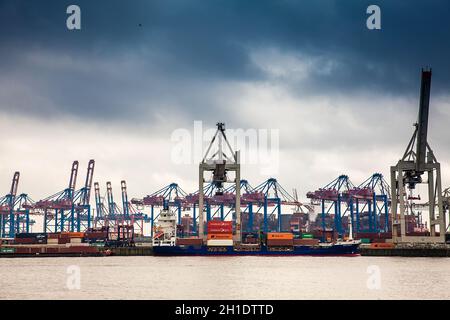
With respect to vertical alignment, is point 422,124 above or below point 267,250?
above

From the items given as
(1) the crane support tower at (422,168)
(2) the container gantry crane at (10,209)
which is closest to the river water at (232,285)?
(1) the crane support tower at (422,168)

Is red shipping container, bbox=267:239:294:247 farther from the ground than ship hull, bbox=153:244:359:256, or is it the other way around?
red shipping container, bbox=267:239:294:247

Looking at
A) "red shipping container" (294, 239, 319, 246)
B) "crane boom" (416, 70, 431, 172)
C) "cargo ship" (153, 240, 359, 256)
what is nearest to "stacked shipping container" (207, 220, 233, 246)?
"cargo ship" (153, 240, 359, 256)

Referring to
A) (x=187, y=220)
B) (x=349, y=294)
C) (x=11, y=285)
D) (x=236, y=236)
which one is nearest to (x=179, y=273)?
(x=11, y=285)

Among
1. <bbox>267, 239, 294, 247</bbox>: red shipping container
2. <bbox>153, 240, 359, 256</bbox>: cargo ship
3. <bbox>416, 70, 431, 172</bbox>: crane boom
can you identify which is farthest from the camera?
<bbox>267, 239, 294, 247</bbox>: red shipping container

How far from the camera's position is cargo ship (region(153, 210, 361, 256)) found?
107938 millimetres

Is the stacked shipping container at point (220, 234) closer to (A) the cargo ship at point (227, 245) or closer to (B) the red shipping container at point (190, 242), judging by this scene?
(A) the cargo ship at point (227, 245)

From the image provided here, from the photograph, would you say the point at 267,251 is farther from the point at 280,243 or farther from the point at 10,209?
the point at 10,209

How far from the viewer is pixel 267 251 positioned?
364ft

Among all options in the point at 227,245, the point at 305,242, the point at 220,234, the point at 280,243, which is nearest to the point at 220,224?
the point at 220,234

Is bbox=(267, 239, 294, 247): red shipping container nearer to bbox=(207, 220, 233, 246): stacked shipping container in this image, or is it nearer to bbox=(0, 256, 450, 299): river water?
bbox=(207, 220, 233, 246): stacked shipping container

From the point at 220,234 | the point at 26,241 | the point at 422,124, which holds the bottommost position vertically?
the point at 26,241

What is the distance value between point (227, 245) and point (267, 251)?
807cm
